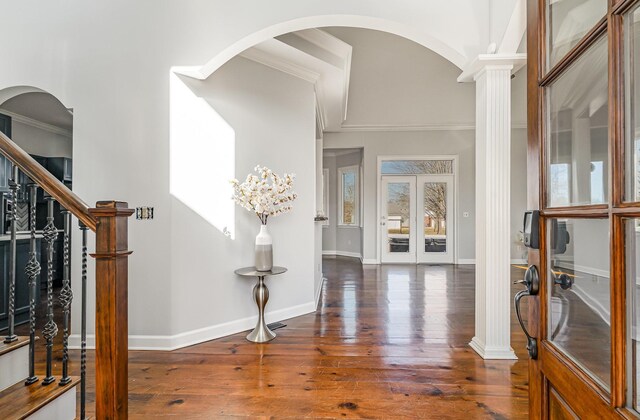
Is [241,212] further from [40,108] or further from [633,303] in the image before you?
[40,108]

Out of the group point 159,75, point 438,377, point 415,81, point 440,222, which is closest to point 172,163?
point 159,75

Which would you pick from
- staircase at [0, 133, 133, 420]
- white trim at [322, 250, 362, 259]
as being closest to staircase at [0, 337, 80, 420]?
staircase at [0, 133, 133, 420]

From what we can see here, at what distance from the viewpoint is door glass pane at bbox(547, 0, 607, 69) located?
0.79 meters

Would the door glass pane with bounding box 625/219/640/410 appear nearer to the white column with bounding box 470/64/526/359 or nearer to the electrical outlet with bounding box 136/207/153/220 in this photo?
the white column with bounding box 470/64/526/359

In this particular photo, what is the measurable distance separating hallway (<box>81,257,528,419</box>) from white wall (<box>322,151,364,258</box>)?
4.98 meters

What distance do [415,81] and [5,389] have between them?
7.53 metres

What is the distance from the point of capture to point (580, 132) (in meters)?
0.85

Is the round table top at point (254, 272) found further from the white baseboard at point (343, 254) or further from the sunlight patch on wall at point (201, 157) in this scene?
the white baseboard at point (343, 254)

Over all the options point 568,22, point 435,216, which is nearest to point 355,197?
point 435,216

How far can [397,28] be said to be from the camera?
111 inches

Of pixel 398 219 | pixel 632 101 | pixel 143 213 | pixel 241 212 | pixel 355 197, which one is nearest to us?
pixel 632 101

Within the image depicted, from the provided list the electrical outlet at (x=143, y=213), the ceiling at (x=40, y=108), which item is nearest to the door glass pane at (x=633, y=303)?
the electrical outlet at (x=143, y=213)

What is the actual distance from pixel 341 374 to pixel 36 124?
580 centimetres

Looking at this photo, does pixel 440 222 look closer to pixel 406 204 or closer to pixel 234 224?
pixel 406 204
